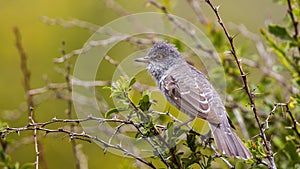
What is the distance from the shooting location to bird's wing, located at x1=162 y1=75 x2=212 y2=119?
10.6 ft

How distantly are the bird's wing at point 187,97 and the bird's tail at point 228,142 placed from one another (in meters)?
0.11

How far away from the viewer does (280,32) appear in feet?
11.5

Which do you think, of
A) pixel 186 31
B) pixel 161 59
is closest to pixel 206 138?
pixel 161 59

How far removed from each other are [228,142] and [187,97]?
430 mm

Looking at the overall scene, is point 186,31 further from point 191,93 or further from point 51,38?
point 51,38

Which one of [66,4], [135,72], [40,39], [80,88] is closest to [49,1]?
[66,4]

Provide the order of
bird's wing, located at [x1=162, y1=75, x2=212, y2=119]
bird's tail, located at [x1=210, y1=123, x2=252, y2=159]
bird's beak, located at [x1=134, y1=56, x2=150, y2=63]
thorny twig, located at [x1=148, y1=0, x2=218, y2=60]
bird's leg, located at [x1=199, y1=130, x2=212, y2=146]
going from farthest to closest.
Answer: thorny twig, located at [x1=148, y1=0, x2=218, y2=60] → bird's beak, located at [x1=134, y1=56, x2=150, y2=63] → bird's wing, located at [x1=162, y1=75, x2=212, y2=119] → bird's leg, located at [x1=199, y1=130, x2=212, y2=146] → bird's tail, located at [x1=210, y1=123, x2=252, y2=159]

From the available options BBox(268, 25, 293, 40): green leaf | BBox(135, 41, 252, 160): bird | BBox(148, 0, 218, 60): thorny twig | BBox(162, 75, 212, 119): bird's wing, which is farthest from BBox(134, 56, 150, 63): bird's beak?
BBox(268, 25, 293, 40): green leaf

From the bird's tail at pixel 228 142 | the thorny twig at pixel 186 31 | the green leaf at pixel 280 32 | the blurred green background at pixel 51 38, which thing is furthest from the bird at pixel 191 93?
the blurred green background at pixel 51 38

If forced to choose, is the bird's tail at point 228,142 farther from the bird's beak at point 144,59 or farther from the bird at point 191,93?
the bird's beak at point 144,59

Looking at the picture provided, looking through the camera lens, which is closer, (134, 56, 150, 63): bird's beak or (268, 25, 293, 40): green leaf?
(268, 25, 293, 40): green leaf

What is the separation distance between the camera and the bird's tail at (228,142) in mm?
2850

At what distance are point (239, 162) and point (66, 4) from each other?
623 centimetres

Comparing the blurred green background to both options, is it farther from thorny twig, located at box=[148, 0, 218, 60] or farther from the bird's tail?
the bird's tail
